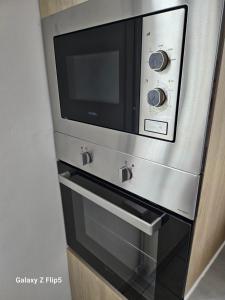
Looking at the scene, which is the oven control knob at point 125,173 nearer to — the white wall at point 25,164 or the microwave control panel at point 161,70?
the microwave control panel at point 161,70

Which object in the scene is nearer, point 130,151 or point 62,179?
point 130,151

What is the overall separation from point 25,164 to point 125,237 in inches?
19.8

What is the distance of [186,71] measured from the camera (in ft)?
1.49

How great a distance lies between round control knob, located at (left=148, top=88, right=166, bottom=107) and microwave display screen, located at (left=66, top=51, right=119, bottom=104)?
133mm

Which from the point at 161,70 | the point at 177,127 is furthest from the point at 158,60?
the point at 177,127

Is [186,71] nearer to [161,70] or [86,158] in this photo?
[161,70]

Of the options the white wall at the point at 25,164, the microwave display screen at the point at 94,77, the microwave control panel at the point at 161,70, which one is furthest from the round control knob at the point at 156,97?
the white wall at the point at 25,164

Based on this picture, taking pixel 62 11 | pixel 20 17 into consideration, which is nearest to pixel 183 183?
pixel 62 11

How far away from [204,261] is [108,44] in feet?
2.51

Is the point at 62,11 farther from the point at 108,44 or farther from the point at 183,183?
the point at 183,183

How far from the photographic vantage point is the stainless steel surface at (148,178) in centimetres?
53

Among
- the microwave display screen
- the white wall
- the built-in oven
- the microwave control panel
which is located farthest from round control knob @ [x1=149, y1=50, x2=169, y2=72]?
the white wall

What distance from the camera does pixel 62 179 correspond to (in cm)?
93

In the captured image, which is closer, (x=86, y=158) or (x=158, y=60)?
(x=158, y=60)
